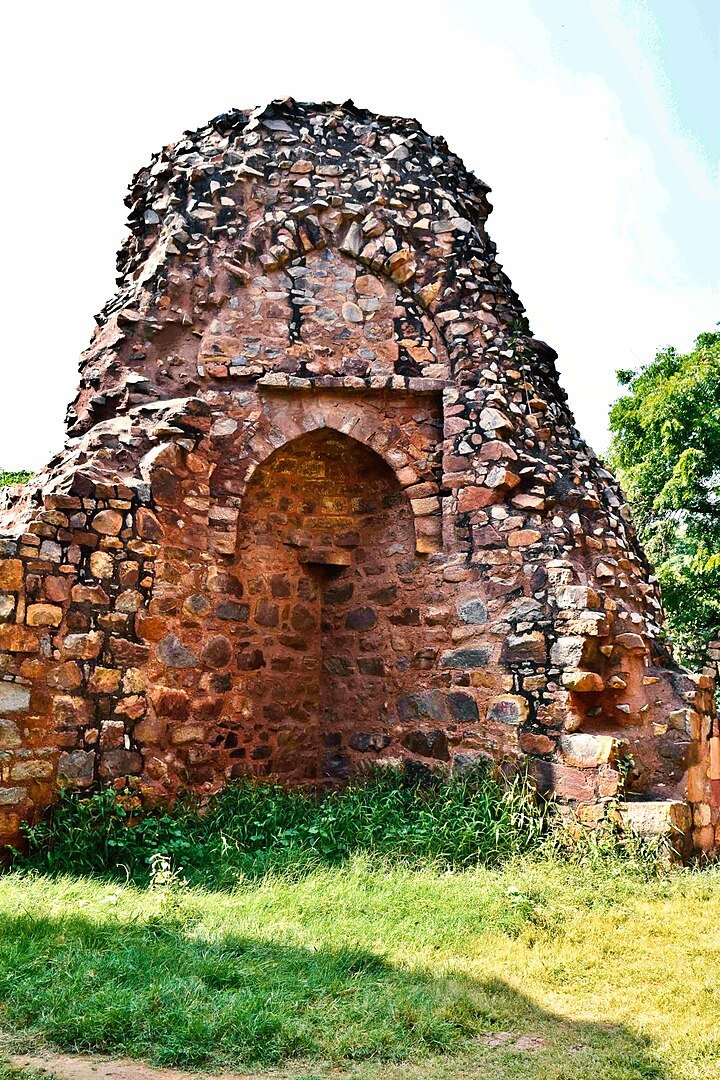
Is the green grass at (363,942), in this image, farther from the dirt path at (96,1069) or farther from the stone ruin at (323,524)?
the stone ruin at (323,524)

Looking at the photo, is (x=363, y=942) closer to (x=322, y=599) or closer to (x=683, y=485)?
(x=322, y=599)

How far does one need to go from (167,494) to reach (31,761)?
83.6 inches

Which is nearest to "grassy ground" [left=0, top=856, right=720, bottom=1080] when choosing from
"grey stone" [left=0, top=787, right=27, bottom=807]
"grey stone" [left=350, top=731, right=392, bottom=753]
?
"grey stone" [left=0, top=787, right=27, bottom=807]

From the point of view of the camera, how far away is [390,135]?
827 centimetres

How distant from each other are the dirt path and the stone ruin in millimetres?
2615

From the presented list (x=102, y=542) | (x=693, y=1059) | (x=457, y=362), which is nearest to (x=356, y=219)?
(x=457, y=362)

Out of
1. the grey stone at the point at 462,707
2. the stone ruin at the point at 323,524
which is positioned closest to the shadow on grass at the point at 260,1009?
the stone ruin at the point at 323,524

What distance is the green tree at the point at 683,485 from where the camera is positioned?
47.9 ft

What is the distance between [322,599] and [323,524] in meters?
0.67

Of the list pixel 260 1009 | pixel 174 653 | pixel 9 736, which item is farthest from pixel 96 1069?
pixel 174 653

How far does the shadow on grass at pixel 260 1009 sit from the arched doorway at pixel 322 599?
3.18 meters

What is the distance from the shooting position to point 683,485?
1497cm

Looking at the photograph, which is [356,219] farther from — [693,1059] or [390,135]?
[693,1059]

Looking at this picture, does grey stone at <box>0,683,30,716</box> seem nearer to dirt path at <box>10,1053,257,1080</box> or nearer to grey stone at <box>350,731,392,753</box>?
dirt path at <box>10,1053,257,1080</box>
